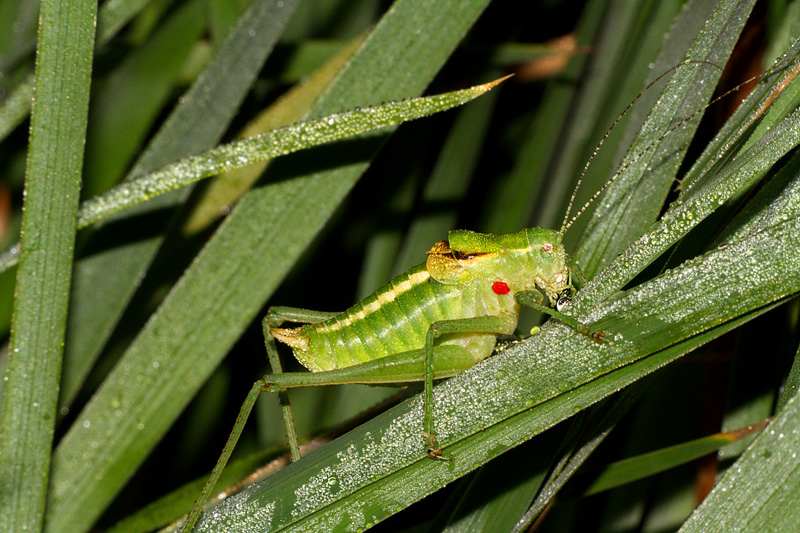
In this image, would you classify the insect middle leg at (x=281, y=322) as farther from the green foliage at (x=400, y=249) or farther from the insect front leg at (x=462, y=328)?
the insect front leg at (x=462, y=328)

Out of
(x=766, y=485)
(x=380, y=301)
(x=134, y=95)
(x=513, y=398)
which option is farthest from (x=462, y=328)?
(x=134, y=95)

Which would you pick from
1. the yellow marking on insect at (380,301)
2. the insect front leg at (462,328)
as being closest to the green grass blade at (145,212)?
the yellow marking on insect at (380,301)

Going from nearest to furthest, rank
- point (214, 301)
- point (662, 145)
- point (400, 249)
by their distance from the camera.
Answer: point (662, 145) → point (214, 301) → point (400, 249)

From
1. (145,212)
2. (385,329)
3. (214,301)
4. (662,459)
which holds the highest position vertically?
(145,212)

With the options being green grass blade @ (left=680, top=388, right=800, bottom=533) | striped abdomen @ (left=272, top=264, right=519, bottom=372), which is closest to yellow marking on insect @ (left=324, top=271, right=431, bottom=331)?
striped abdomen @ (left=272, top=264, right=519, bottom=372)

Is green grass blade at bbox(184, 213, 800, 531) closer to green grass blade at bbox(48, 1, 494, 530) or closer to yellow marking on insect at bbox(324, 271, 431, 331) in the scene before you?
yellow marking on insect at bbox(324, 271, 431, 331)

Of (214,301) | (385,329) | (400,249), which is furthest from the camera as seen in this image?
(400,249)

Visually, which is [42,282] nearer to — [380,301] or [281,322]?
[281,322]
